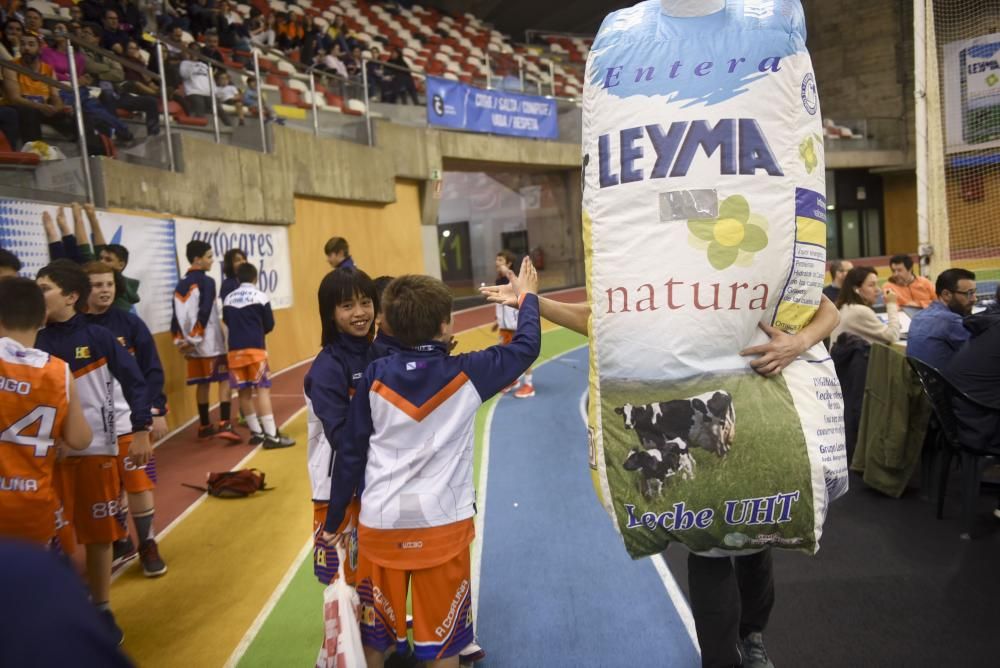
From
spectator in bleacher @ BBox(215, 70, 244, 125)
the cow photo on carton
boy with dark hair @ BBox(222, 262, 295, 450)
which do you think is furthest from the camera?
spectator in bleacher @ BBox(215, 70, 244, 125)

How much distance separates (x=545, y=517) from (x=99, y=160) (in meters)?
5.24

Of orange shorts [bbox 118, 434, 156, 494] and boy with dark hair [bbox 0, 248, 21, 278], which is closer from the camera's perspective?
boy with dark hair [bbox 0, 248, 21, 278]

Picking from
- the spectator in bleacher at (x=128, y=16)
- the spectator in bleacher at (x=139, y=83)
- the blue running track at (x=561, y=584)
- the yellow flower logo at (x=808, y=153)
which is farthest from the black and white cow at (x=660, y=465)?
the spectator in bleacher at (x=128, y=16)

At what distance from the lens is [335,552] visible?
2.61m

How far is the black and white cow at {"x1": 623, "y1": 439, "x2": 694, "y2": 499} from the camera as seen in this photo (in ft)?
6.00

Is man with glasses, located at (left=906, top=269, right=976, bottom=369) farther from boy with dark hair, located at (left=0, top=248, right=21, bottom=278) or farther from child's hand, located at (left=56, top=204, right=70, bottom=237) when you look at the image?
child's hand, located at (left=56, top=204, right=70, bottom=237)

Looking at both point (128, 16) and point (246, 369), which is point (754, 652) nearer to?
point (246, 369)

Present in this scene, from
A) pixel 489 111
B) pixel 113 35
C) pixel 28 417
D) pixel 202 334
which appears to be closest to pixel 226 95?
pixel 113 35

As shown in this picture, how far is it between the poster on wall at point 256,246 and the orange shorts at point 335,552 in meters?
5.55

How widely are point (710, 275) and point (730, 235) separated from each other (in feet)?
0.38

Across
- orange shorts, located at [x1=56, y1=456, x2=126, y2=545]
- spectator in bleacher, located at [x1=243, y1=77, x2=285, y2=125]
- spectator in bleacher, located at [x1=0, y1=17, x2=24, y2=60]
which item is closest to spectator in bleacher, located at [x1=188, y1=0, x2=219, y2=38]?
spectator in bleacher, located at [x1=243, y1=77, x2=285, y2=125]

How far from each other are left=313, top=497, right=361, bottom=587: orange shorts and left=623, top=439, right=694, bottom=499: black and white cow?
1171 mm

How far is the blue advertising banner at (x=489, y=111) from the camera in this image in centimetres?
1417

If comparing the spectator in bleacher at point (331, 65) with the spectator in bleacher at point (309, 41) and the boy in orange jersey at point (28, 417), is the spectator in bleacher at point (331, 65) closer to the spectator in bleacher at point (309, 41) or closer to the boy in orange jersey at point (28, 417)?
the spectator in bleacher at point (309, 41)
